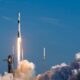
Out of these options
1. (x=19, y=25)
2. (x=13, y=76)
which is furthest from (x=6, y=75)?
(x=19, y=25)

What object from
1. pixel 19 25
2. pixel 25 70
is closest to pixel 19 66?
pixel 25 70

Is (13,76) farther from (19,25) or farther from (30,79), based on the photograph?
(19,25)

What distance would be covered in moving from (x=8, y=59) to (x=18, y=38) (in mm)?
12422

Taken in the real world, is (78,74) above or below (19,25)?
below

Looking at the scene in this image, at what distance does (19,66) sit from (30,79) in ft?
16.2

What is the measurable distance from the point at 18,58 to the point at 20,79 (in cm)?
611

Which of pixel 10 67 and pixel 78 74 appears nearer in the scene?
pixel 78 74

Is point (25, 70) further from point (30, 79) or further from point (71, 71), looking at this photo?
point (71, 71)

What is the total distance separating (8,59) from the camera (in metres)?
160

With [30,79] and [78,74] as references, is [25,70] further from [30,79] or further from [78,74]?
[78,74]

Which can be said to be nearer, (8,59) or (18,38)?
(18,38)

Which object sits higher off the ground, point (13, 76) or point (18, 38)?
point (18, 38)

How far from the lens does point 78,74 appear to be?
479 ft

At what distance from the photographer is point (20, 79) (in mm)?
148750
